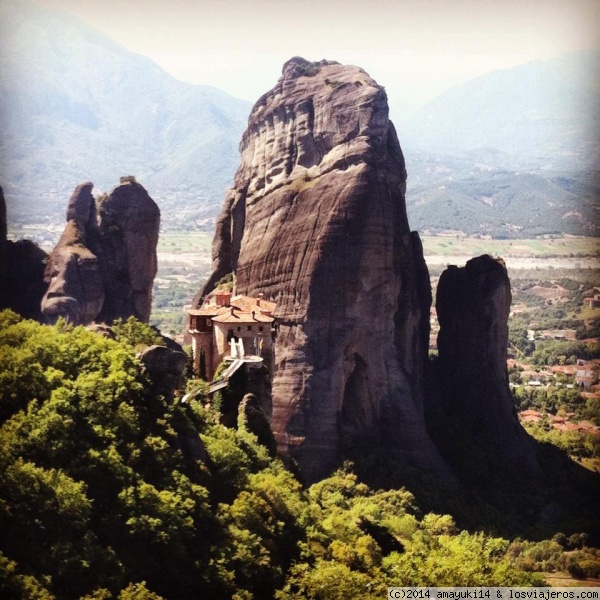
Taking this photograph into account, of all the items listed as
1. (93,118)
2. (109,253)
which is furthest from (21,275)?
(93,118)

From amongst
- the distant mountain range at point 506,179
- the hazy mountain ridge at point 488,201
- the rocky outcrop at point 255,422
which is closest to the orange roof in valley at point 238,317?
the rocky outcrop at point 255,422

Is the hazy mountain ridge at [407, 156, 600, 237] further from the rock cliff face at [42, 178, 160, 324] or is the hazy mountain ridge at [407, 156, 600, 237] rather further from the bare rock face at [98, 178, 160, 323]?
the rock cliff face at [42, 178, 160, 324]

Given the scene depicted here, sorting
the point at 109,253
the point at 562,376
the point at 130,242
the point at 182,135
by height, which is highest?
the point at 182,135

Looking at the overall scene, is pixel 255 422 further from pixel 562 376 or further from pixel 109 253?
pixel 562 376

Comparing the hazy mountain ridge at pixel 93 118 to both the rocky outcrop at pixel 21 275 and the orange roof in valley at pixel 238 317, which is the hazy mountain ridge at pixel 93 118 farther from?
the orange roof in valley at pixel 238 317

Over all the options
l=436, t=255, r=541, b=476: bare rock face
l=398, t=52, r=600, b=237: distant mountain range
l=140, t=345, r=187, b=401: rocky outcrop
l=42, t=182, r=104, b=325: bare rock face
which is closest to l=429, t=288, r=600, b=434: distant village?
l=436, t=255, r=541, b=476: bare rock face
